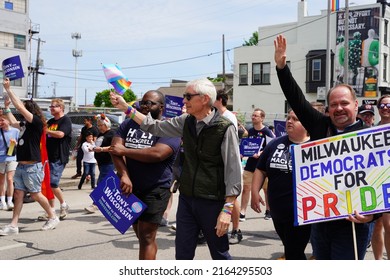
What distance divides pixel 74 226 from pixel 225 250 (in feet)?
14.3

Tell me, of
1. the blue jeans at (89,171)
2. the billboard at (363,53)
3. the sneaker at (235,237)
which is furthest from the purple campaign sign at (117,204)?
the billboard at (363,53)

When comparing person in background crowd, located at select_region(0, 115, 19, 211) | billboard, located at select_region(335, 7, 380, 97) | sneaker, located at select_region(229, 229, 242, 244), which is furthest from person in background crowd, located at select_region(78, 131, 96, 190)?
billboard, located at select_region(335, 7, 380, 97)

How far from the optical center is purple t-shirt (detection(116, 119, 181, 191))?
4699mm

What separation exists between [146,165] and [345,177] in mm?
1953

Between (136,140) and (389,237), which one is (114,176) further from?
(389,237)

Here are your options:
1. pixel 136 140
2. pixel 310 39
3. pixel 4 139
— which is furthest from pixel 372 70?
pixel 136 140

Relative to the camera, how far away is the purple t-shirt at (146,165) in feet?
15.4

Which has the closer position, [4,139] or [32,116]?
[32,116]

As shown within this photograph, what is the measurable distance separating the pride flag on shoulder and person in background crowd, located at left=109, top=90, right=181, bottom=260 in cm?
44

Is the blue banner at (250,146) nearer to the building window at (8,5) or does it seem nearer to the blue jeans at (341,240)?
the blue jeans at (341,240)

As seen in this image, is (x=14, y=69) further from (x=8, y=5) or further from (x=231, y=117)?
(x=8, y=5)

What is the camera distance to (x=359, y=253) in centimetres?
351

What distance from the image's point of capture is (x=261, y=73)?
41.5 metres

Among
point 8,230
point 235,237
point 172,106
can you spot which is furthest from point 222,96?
point 8,230
